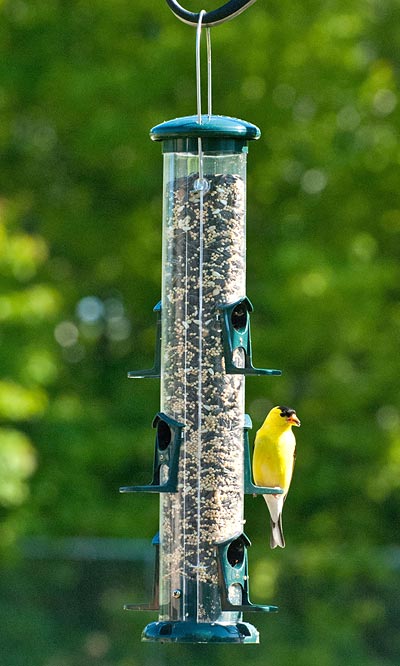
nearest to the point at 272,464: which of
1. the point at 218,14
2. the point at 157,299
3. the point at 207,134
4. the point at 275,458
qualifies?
the point at 275,458

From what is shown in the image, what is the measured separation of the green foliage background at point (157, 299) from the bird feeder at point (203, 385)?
31.3ft

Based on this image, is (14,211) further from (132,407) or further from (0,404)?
(0,404)

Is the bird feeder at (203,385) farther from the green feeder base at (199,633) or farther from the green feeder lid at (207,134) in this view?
the green feeder base at (199,633)

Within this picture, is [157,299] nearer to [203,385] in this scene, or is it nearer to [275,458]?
[275,458]

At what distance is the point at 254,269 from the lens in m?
18.2

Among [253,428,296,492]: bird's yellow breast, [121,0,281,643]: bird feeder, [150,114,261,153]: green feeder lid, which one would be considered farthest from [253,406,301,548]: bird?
[150,114,261,153]: green feeder lid

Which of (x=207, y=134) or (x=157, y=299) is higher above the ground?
(x=157, y=299)

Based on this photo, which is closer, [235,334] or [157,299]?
[235,334]

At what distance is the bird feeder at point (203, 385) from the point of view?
6266 mm

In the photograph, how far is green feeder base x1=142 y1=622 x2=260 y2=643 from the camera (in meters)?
5.97

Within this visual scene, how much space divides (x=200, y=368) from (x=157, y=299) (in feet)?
39.0

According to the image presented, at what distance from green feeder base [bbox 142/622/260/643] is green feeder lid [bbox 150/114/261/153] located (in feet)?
5.64

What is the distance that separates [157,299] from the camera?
59.8ft

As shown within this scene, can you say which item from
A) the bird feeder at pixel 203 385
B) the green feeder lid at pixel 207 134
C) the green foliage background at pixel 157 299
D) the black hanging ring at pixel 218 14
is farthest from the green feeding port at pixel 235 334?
the green foliage background at pixel 157 299
